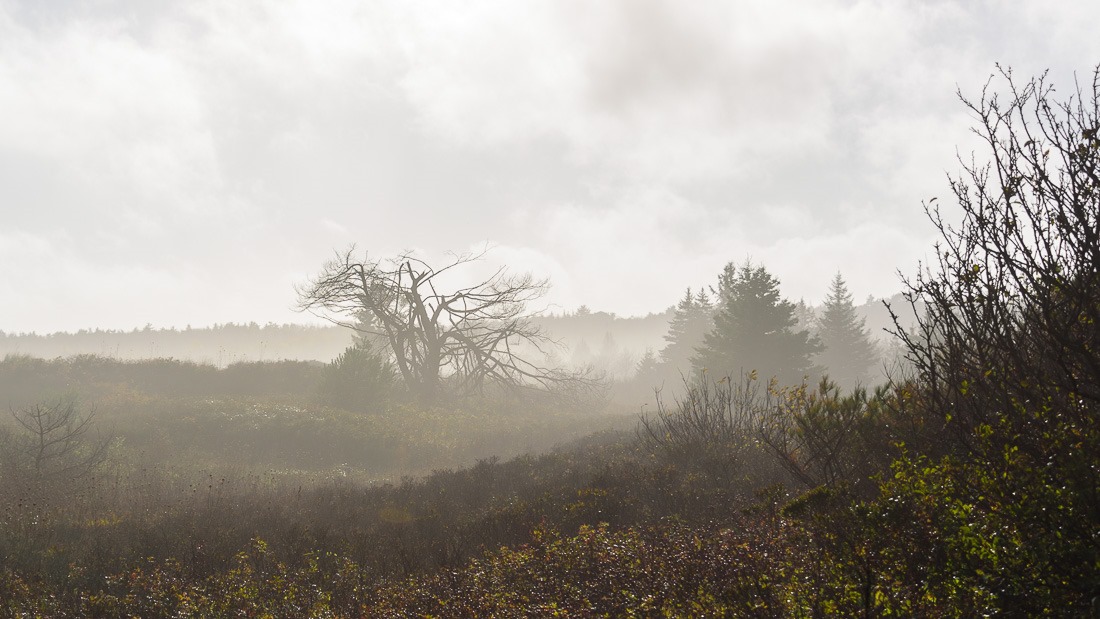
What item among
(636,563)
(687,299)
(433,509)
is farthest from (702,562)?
(687,299)

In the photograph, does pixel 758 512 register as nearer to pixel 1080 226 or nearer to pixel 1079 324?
pixel 1079 324

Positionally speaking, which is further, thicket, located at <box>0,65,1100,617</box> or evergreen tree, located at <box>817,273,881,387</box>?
evergreen tree, located at <box>817,273,881,387</box>

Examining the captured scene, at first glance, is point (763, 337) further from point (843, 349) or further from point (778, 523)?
point (778, 523)

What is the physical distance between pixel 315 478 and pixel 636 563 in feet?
43.4

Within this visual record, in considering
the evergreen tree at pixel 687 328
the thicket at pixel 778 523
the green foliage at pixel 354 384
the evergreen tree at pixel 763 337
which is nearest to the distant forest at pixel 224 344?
the evergreen tree at pixel 687 328

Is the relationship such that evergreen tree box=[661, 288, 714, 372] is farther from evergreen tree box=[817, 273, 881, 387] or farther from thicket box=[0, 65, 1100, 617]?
thicket box=[0, 65, 1100, 617]

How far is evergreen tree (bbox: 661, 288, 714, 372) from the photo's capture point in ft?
143

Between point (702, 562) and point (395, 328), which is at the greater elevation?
point (395, 328)

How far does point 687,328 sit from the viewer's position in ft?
146

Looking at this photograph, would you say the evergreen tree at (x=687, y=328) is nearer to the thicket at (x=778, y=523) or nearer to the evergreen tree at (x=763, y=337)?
the evergreen tree at (x=763, y=337)

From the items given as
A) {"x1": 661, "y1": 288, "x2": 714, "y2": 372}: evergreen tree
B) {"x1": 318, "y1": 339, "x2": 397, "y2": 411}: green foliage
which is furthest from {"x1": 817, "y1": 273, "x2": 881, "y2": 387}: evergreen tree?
{"x1": 318, "y1": 339, "x2": 397, "y2": 411}: green foliage

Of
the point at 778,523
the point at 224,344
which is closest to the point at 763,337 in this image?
the point at 778,523

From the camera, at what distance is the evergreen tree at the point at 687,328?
43531 millimetres

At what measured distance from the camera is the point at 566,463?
1394 cm
